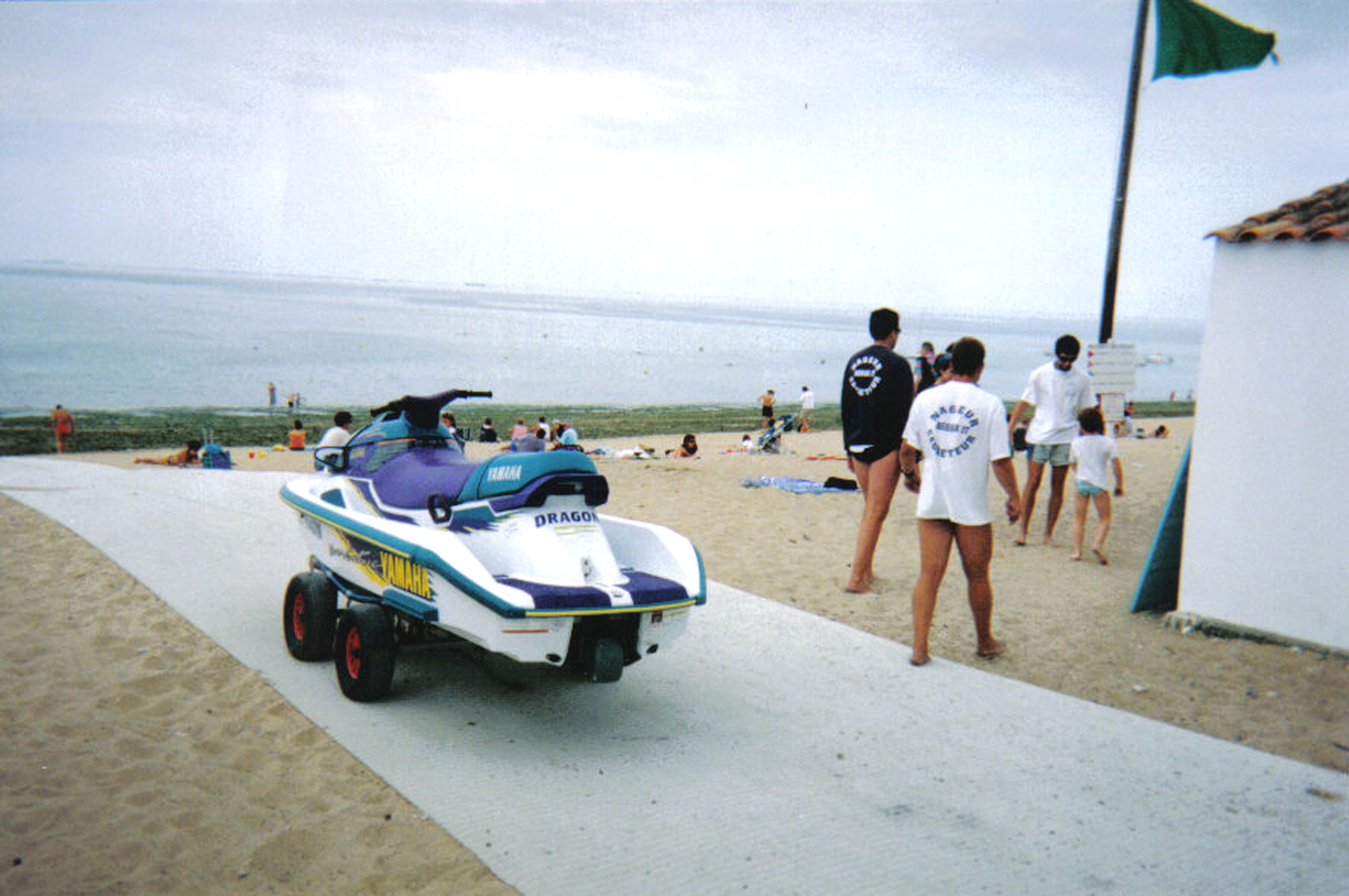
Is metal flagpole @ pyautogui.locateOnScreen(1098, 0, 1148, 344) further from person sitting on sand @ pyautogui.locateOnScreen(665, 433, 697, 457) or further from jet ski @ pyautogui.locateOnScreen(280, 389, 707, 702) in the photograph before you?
person sitting on sand @ pyautogui.locateOnScreen(665, 433, 697, 457)

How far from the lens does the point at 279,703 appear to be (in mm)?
4891

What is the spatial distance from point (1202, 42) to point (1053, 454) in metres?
4.26

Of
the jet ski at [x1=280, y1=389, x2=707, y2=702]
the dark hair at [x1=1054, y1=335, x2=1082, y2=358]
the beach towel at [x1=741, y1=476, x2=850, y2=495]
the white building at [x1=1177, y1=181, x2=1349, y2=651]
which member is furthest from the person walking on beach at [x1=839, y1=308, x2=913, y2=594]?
the beach towel at [x1=741, y1=476, x2=850, y2=495]

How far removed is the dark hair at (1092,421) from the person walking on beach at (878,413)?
2102 mm

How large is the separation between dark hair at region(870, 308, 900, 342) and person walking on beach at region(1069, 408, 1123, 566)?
7.44 feet

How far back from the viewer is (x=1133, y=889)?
3.37 m

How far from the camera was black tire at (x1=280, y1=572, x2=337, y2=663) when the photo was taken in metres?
5.48

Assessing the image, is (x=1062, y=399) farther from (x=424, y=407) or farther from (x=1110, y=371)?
(x=424, y=407)

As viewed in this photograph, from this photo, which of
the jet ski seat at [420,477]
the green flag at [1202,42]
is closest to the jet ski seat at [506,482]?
the jet ski seat at [420,477]

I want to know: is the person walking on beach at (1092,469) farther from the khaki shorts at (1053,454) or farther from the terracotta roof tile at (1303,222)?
the terracotta roof tile at (1303,222)

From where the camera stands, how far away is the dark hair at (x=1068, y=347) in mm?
7910

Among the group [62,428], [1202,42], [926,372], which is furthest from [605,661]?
[62,428]

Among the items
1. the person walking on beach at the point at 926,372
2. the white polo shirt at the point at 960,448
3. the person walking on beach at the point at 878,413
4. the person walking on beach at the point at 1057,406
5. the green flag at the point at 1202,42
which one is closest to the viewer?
the white polo shirt at the point at 960,448

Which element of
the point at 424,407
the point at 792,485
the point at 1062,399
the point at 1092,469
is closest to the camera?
the point at 424,407
